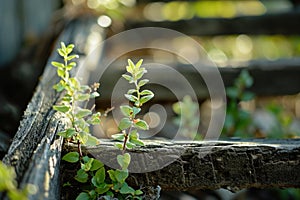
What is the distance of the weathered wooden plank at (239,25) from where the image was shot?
3361 mm

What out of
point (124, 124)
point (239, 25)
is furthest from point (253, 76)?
point (124, 124)

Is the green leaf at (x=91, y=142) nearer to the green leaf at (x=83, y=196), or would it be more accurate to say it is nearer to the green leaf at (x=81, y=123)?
the green leaf at (x=81, y=123)

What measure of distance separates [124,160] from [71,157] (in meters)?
0.15

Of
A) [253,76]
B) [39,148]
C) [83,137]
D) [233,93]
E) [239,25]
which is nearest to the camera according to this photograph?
[39,148]

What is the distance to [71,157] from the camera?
146cm

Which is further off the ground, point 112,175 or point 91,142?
point 91,142

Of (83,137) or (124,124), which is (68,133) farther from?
(124,124)

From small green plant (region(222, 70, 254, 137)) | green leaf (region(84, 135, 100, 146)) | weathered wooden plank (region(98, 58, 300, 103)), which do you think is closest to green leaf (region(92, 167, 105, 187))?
green leaf (region(84, 135, 100, 146))

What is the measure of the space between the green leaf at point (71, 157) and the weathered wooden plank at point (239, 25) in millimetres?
1969

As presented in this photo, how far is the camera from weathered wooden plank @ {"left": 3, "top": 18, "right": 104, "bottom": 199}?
128 cm

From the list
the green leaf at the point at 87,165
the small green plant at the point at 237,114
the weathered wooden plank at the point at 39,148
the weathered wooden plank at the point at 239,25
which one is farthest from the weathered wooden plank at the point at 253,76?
the green leaf at the point at 87,165

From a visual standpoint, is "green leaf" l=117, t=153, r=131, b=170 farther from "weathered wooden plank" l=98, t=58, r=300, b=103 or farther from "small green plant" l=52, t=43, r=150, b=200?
"weathered wooden plank" l=98, t=58, r=300, b=103

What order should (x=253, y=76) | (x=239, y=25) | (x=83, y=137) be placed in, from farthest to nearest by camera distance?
(x=239, y=25) → (x=253, y=76) → (x=83, y=137)

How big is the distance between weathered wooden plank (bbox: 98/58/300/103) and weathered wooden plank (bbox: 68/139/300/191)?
1.20 meters
